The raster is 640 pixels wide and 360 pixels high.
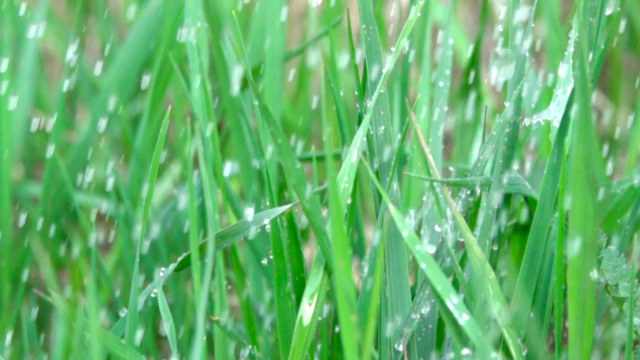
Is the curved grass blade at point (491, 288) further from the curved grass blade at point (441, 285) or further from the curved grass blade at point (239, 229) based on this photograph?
the curved grass blade at point (239, 229)

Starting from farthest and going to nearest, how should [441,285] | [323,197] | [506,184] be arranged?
[323,197] → [506,184] → [441,285]

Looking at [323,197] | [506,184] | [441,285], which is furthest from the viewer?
[323,197]

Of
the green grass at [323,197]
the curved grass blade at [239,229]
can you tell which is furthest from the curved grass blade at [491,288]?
the curved grass blade at [239,229]

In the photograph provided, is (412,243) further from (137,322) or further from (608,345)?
(608,345)

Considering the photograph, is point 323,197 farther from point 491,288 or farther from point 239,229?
point 491,288

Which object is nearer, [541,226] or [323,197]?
[541,226]

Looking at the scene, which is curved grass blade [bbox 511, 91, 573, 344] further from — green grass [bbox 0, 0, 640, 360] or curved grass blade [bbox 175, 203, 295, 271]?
curved grass blade [bbox 175, 203, 295, 271]

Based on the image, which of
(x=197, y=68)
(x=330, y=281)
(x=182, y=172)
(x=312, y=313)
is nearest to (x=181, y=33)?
(x=182, y=172)

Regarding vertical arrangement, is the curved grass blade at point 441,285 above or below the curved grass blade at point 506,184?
below

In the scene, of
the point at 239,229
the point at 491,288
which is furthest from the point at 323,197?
the point at 491,288

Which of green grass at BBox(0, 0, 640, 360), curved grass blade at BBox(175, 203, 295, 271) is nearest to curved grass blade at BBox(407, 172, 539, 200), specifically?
green grass at BBox(0, 0, 640, 360)
